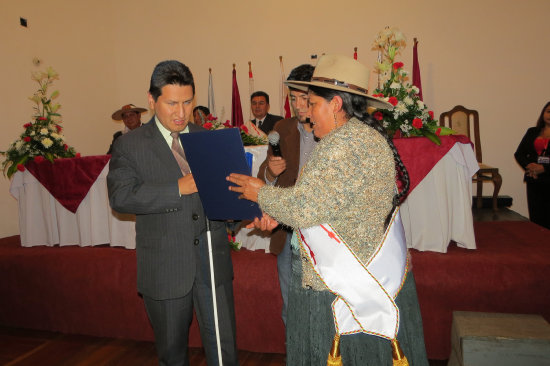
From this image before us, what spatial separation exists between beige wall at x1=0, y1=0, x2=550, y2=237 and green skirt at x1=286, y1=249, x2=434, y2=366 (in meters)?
4.91

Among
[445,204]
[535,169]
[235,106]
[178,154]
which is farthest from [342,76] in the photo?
[235,106]

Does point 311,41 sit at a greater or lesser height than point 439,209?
greater

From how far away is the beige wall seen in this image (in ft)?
17.4

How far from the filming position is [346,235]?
1212 mm

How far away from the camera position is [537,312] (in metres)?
2.32

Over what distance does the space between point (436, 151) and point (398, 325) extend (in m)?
1.82

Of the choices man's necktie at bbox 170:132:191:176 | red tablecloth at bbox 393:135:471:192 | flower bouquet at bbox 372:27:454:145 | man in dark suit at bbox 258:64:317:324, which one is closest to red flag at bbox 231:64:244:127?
flower bouquet at bbox 372:27:454:145

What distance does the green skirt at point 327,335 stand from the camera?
126cm

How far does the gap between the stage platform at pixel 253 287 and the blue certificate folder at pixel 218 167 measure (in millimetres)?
1298

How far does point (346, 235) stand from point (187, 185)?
2.04ft

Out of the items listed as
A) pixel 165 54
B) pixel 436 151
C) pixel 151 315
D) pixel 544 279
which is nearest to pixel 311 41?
pixel 165 54

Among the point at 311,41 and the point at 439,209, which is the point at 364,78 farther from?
the point at 311,41

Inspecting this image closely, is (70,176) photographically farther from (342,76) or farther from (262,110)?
(342,76)

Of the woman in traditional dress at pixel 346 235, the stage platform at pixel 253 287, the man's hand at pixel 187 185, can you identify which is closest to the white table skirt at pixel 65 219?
the stage platform at pixel 253 287
